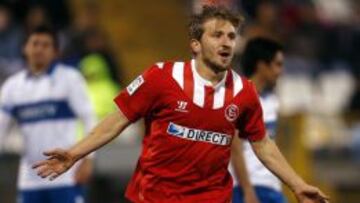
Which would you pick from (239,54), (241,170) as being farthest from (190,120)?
(239,54)

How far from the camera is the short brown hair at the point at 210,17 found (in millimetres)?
9305

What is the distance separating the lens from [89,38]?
Answer: 18172 mm

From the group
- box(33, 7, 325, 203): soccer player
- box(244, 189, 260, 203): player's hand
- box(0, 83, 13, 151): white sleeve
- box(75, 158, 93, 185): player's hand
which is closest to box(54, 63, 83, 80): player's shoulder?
box(0, 83, 13, 151): white sleeve

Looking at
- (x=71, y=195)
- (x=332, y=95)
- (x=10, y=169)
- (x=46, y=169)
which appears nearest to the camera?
(x=46, y=169)

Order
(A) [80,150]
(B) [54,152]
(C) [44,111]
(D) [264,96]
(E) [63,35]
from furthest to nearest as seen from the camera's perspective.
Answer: (E) [63,35] → (C) [44,111] → (D) [264,96] → (A) [80,150] → (B) [54,152]

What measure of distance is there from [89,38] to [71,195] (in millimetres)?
6084

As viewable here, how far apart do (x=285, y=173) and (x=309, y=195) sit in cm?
27

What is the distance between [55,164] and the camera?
9.12 m

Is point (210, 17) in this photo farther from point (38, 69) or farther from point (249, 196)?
point (38, 69)

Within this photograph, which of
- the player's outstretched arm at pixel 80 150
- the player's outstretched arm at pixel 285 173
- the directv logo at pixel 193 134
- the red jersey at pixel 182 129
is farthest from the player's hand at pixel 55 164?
the player's outstretched arm at pixel 285 173

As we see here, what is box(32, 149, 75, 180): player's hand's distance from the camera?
9070mm

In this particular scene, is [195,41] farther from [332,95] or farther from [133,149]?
[332,95]

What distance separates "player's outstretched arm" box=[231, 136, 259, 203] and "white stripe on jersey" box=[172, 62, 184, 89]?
158cm

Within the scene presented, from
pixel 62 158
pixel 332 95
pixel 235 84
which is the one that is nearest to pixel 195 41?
pixel 235 84
